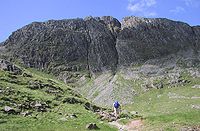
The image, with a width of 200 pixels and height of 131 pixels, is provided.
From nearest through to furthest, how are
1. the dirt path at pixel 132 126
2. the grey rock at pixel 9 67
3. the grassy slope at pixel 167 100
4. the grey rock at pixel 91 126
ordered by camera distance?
the grey rock at pixel 91 126 < the dirt path at pixel 132 126 < the grey rock at pixel 9 67 < the grassy slope at pixel 167 100

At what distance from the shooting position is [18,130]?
148ft

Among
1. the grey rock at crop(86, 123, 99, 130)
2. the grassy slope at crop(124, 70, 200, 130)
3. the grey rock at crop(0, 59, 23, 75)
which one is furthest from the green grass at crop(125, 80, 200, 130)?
the grey rock at crop(86, 123, 99, 130)

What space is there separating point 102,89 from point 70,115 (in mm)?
138727

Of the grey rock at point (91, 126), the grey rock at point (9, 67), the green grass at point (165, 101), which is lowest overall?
the green grass at point (165, 101)

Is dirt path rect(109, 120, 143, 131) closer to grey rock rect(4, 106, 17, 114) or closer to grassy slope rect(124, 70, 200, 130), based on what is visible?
grey rock rect(4, 106, 17, 114)

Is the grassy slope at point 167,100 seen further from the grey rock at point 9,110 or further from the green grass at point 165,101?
the grey rock at point 9,110

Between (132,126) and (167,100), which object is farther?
(167,100)

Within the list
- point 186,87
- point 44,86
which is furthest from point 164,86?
point 44,86

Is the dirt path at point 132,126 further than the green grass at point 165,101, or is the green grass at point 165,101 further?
the green grass at point 165,101

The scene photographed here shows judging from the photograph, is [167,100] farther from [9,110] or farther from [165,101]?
[9,110]

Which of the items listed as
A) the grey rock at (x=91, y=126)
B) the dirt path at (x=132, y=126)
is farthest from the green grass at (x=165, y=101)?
the grey rock at (x=91, y=126)

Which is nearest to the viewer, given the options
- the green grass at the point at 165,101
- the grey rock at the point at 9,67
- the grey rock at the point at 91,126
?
the grey rock at the point at 91,126

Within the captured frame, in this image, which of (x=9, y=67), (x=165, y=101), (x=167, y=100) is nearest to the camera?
(x=9, y=67)

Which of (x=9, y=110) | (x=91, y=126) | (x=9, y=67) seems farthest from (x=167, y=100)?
(x=91, y=126)
